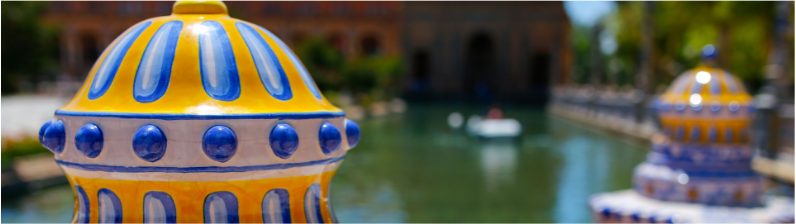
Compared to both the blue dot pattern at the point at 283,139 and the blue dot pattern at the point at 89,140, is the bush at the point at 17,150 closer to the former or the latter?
the blue dot pattern at the point at 89,140

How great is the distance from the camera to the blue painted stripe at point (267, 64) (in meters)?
2.77

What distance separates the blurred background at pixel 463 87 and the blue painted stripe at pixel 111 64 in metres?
7.40

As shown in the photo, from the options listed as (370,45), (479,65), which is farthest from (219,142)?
(370,45)

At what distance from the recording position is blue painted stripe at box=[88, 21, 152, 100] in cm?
273

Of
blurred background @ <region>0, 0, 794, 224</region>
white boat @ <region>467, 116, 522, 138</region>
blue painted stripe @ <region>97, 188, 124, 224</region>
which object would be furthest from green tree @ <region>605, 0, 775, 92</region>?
blue painted stripe @ <region>97, 188, 124, 224</region>

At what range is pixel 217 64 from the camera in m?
2.71

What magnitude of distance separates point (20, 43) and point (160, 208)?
38.6ft

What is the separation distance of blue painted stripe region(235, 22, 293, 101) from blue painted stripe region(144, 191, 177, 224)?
1.81ft

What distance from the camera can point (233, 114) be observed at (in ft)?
8.24

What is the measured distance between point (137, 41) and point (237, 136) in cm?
67

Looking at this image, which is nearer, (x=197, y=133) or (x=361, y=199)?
(x=197, y=133)

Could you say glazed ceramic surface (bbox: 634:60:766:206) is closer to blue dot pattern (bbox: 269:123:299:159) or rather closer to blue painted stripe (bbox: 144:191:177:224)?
blue dot pattern (bbox: 269:123:299:159)

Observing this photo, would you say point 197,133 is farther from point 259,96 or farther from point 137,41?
point 137,41

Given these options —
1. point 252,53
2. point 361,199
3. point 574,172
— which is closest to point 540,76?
point 574,172
